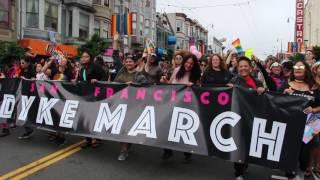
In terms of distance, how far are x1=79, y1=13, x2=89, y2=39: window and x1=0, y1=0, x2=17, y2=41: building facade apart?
7.78 metres

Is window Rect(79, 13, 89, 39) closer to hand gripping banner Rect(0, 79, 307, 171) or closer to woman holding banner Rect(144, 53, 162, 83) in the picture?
hand gripping banner Rect(0, 79, 307, 171)

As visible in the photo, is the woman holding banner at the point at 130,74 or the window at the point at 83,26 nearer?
the woman holding banner at the point at 130,74

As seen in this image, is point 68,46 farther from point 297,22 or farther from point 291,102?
point 297,22

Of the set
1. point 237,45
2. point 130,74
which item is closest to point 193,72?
point 130,74

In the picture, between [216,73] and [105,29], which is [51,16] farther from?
[216,73]

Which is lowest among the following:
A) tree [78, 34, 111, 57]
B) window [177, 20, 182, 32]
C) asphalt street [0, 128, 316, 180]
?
asphalt street [0, 128, 316, 180]

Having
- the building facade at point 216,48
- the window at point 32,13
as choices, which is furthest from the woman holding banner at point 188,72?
the window at point 32,13

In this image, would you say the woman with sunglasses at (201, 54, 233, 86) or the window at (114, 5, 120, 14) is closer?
the woman with sunglasses at (201, 54, 233, 86)

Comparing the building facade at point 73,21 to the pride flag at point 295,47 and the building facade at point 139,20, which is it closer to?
the building facade at point 139,20

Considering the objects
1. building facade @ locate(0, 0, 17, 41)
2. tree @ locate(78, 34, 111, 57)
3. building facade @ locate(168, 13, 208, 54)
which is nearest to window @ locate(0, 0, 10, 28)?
building facade @ locate(0, 0, 17, 41)

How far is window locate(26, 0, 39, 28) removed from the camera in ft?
83.7

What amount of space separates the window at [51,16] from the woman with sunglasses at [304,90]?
2412cm

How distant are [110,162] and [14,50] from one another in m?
15.2

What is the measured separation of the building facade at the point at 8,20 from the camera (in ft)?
76.2
